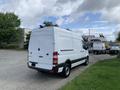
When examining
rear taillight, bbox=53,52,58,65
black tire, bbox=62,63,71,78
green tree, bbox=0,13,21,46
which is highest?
green tree, bbox=0,13,21,46

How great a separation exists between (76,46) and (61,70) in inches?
111

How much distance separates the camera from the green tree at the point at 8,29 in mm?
45281

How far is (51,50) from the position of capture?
8.75m

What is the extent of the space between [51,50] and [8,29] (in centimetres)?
3941

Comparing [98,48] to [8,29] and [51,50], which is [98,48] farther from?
[8,29]

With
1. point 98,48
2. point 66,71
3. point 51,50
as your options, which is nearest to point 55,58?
point 51,50

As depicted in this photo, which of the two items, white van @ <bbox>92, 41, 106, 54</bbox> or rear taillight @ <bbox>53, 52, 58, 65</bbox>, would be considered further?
white van @ <bbox>92, 41, 106, 54</bbox>

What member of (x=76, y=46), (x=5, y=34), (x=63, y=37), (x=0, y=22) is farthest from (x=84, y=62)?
(x=0, y=22)

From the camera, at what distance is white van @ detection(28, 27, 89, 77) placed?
8.72 metres

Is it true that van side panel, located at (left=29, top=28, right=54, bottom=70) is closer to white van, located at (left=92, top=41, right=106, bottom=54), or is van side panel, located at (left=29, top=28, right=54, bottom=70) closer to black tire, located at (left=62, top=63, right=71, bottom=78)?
black tire, located at (left=62, top=63, right=71, bottom=78)

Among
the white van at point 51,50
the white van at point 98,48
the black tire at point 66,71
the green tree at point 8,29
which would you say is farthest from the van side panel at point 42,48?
the green tree at point 8,29

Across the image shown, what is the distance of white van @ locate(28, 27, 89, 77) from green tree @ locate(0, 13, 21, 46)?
1478 inches

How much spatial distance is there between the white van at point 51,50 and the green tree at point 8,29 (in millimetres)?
37533

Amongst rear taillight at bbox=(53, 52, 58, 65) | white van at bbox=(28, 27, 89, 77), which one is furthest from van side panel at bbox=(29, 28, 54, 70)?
rear taillight at bbox=(53, 52, 58, 65)
